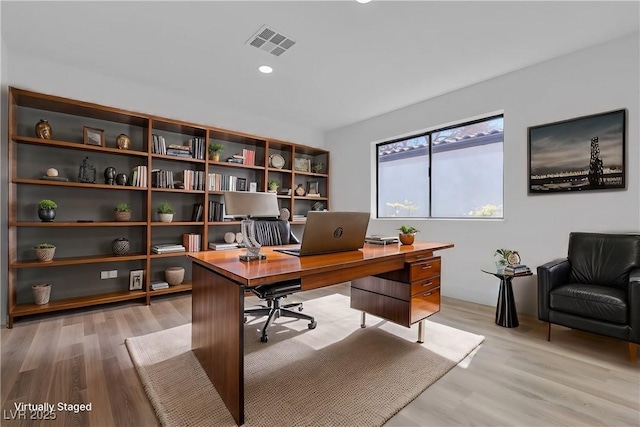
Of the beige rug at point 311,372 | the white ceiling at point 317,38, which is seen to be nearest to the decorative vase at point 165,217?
the beige rug at point 311,372

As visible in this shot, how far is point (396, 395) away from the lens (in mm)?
1615

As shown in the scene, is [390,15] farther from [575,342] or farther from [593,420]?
[575,342]

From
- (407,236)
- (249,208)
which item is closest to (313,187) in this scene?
(407,236)

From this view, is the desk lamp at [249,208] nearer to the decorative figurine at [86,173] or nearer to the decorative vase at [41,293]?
the decorative figurine at [86,173]

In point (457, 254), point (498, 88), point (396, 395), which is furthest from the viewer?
point (457, 254)

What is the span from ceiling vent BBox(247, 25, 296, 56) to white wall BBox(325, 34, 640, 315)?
82.9 inches

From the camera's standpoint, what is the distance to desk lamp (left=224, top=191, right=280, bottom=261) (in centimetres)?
166

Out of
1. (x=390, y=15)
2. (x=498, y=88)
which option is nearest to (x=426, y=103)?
(x=498, y=88)

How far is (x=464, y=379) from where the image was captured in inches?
70.3

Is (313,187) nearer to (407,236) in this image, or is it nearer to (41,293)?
(407,236)

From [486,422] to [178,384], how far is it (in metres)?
1.66

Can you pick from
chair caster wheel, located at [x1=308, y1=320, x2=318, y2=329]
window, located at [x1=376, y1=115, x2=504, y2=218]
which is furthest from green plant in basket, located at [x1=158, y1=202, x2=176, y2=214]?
window, located at [x1=376, y1=115, x2=504, y2=218]

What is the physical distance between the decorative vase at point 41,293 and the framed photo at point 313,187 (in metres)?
3.45

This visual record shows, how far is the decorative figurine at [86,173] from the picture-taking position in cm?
298
